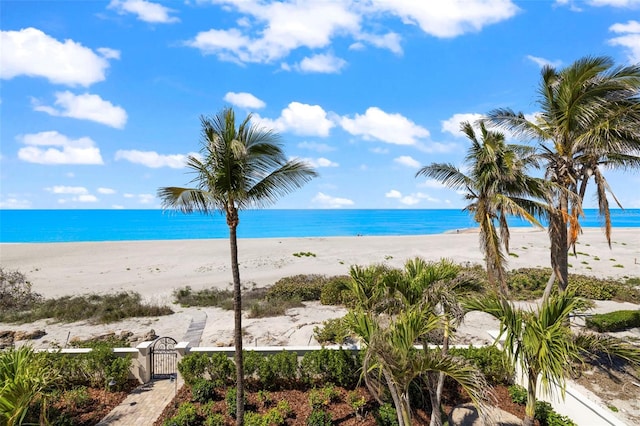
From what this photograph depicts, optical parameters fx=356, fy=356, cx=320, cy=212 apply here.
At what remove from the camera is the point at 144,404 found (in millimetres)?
10070

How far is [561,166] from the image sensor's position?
38.2ft

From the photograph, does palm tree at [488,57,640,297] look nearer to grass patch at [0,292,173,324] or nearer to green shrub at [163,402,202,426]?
green shrub at [163,402,202,426]

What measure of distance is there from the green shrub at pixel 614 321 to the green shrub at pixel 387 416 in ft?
36.5

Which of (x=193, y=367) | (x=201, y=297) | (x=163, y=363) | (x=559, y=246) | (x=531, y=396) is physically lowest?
(x=163, y=363)

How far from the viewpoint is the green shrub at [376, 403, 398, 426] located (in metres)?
8.55

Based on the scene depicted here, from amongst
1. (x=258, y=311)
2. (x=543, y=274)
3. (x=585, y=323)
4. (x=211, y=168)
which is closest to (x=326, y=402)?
(x=211, y=168)

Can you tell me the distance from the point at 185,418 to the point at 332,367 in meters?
4.04

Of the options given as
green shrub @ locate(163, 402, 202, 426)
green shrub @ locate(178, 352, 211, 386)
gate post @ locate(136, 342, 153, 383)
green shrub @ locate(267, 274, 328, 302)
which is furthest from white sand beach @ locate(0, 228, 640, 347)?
green shrub @ locate(163, 402, 202, 426)

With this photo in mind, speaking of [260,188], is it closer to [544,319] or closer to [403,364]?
[403,364]

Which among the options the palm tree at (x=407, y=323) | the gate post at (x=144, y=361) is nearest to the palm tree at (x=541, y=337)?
the palm tree at (x=407, y=323)

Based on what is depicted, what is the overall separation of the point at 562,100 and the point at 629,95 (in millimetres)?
1897

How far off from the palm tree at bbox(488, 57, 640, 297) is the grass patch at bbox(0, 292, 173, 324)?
19.1 meters

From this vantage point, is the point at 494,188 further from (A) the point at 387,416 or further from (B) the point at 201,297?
(B) the point at 201,297

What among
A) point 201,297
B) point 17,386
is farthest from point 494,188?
point 201,297
